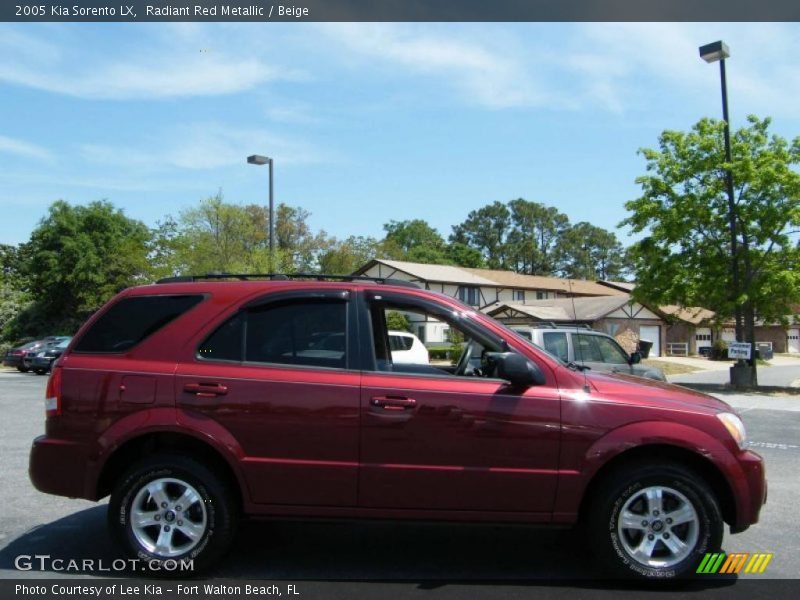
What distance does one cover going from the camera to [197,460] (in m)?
4.75

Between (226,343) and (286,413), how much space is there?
0.69 metres

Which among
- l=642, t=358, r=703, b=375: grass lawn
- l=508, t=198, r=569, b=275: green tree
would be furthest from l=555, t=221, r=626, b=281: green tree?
l=642, t=358, r=703, b=375: grass lawn

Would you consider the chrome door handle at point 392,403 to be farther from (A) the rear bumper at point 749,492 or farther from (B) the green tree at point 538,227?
(B) the green tree at point 538,227

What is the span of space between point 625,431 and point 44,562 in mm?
4030

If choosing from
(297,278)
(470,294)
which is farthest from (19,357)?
(470,294)

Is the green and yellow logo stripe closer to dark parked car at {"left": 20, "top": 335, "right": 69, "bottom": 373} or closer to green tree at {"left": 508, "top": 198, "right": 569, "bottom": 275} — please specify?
dark parked car at {"left": 20, "top": 335, "right": 69, "bottom": 373}

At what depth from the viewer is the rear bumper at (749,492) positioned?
4.62 meters

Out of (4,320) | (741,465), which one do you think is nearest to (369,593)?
(741,465)

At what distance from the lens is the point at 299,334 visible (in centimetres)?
493

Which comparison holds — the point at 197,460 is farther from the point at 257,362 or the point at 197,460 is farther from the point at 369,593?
the point at 369,593

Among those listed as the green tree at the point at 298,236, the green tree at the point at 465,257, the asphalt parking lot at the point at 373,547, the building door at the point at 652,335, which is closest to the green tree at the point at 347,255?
the green tree at the point at 298,236

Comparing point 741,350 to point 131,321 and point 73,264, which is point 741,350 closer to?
point 131,321

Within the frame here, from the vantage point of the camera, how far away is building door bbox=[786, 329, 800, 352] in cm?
6518

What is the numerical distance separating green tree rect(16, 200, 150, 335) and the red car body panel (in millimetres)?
41085
